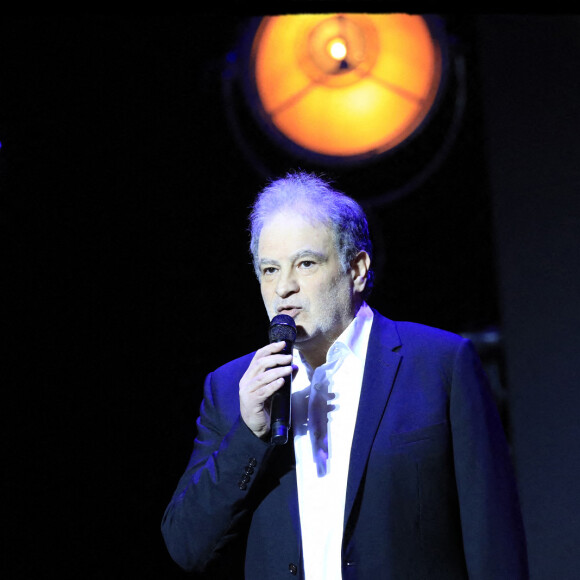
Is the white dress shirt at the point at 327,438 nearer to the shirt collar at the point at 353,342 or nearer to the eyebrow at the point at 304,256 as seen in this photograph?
the shirt collar at the point at 353,342

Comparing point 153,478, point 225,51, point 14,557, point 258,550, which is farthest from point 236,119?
point 14,557

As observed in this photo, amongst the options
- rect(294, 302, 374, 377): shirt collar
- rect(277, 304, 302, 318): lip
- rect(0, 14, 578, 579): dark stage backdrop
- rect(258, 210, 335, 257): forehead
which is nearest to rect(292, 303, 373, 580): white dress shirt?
rect(294, 302, 374, 377): shirt collar

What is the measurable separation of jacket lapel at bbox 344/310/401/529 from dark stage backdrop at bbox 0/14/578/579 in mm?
547

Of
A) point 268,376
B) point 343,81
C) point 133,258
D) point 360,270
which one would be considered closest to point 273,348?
point 268,376

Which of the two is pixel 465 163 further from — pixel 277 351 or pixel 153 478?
pixel 153 478

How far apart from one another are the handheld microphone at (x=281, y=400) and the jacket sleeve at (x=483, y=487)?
0.46m

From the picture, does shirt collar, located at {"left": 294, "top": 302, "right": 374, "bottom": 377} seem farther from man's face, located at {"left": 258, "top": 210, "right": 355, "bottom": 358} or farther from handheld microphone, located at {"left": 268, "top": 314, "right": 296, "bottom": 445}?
handheld microphone, located at {"left": 268, "top": 314, "right": 296, "bottom": 445}

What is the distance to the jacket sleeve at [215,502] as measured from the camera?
1693 mm

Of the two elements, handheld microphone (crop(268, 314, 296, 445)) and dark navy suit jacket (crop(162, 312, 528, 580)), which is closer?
handheld microphone (crop(268, 314, 296, 445))

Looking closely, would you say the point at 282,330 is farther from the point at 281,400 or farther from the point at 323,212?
the point at 323,212

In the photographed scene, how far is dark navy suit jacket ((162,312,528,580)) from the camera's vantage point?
1.64 metres

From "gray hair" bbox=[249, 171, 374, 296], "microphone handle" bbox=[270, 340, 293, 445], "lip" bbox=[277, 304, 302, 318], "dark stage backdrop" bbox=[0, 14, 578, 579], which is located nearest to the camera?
"microphone handle" bbox=[270, 340, 293, 445]

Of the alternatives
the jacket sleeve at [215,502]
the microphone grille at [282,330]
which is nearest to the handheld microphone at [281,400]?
the microphone grille at [282,330]

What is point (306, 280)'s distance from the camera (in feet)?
6.22
